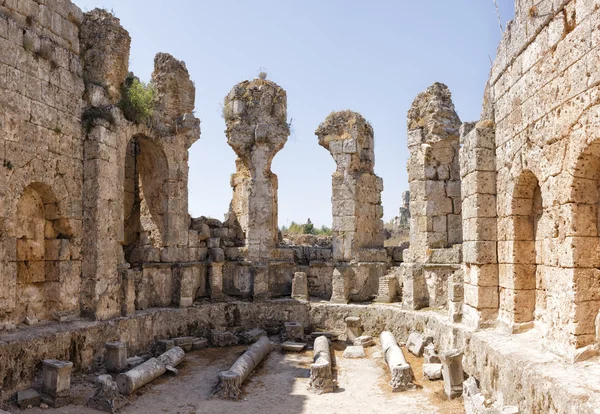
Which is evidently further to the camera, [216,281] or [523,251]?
[216,281]

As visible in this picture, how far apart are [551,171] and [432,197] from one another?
558 centimetres

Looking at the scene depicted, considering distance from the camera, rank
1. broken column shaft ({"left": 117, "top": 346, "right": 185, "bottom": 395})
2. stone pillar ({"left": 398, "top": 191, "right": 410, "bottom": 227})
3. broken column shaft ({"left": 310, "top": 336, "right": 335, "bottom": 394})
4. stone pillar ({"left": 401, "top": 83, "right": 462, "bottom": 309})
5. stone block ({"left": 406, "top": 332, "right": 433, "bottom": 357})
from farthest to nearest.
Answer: stone pillar ({"left": 398, "top": 191, "right": 410, "bottom": 227}) → stone pillar ({"left": 401, "top": 83, "right": 462, "bottom": 309}) → stone block ({"left": 406, "top": 332, "right": 433, "bottom": 357}) → broken column shaft ({"left": 310, "top": 336, "right": 335, "bottom": 394}) → broken column shaft ({"left": 117, "top": 346, "right": 185, "bottom": 395})

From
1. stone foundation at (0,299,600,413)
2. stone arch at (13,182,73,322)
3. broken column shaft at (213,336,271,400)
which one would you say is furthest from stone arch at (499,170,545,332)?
stone arch at (13,182,73,322)

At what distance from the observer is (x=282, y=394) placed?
8.48 m

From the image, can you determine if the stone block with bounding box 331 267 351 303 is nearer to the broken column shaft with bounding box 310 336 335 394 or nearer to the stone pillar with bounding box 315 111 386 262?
the stone pillar with bounding box 315 111 386 262

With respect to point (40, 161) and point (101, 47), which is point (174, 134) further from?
point (40, 161)

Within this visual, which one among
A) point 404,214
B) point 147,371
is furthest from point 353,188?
point 404,214

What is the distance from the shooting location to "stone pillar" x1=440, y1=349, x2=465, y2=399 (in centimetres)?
773

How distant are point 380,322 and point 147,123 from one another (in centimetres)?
706

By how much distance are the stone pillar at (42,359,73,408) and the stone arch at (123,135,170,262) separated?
16.8ft

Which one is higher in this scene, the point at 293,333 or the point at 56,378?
the point at 56,378

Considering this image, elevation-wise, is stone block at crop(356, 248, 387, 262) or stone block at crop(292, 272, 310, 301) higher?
stone block at crop(356, 248, 387, 262)

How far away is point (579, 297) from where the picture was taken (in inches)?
234

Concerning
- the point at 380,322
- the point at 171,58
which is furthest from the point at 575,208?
the point at 171,58
